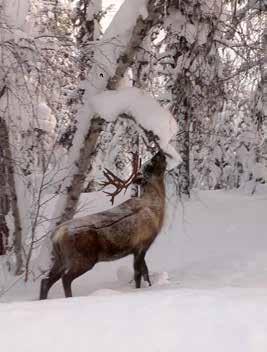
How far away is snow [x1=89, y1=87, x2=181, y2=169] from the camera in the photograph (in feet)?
25.7

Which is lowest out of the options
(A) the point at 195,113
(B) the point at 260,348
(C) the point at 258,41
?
(B) the point at 260,348

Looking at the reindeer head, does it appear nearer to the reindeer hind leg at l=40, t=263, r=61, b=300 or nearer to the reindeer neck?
the reindeer neck

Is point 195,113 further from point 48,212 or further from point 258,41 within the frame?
point 48,212

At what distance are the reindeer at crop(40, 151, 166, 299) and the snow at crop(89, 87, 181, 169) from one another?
23cm

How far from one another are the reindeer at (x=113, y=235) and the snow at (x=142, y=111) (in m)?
0.23

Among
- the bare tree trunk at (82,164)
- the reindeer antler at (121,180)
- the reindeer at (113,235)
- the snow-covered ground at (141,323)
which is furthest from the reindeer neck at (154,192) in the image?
the snow-covered ground at (141,323)

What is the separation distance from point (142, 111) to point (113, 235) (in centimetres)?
177

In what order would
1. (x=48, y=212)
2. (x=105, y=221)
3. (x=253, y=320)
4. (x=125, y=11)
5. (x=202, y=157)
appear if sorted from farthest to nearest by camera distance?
(x=202, y=157) → (x=48, y=212) → (x=125, y=11) → (x=105, y=221) → (x=253, y=320)

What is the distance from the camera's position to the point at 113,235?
282 inches

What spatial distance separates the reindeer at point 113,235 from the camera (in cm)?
698

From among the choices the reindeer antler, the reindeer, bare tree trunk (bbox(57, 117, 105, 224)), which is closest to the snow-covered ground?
the reindeer

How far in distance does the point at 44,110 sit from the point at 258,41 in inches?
152

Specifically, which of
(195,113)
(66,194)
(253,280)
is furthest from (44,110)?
(253,280)

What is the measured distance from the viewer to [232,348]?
324 centimetres
